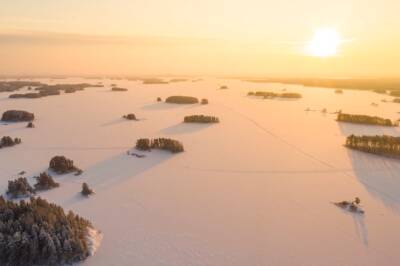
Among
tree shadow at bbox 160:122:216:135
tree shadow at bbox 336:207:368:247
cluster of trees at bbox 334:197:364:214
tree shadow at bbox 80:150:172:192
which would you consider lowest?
tree shadow at bbox 80:150:172:192

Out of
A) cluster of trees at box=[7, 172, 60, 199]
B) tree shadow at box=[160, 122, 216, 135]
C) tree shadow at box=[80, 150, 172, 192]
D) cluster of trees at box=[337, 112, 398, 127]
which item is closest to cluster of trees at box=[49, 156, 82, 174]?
tree shadow at box=[80, 150, 172, 192]

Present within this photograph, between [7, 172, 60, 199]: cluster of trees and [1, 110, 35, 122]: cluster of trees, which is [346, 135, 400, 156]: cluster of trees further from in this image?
[1, 110, 35, 122]: cluster of trees

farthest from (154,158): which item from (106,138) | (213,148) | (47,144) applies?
(47,144)

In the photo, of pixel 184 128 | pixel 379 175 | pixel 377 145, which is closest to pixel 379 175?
pixel 379 175

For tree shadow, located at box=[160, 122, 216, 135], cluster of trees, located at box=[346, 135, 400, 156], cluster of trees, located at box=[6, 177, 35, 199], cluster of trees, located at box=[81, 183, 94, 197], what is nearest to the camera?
cluster of trees, located at box=[6, 177, 35, 199]

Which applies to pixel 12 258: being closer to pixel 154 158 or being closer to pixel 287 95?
pixel 154 158

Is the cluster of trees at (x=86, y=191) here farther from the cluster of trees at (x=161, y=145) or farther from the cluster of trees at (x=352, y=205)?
the cluster of trees at (x=352, y=205)

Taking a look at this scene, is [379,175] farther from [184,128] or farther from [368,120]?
[368,120]
